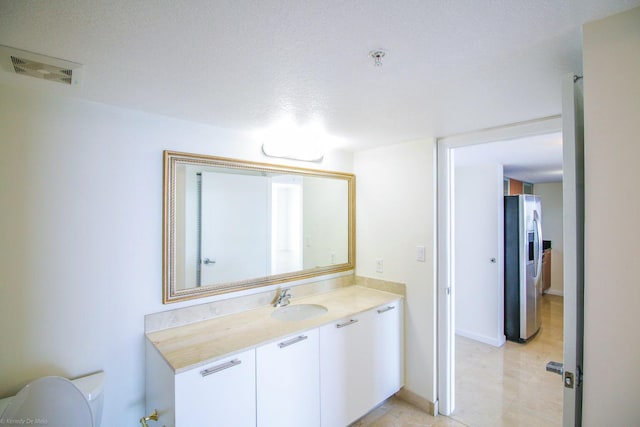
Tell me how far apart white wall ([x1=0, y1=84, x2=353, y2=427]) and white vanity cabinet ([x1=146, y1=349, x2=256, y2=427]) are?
27 cm

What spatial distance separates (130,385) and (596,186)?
92.3 inches

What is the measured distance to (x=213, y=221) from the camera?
2031 mm

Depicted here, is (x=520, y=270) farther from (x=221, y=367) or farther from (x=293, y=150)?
(x=221, y=367)

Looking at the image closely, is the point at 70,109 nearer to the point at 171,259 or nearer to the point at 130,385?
the point at 171,259

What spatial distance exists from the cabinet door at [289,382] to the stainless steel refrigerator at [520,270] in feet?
9.47

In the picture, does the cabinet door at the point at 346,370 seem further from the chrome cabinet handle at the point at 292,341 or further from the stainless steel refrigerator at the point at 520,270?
the stainless steel refrigerator at the point at 520,270

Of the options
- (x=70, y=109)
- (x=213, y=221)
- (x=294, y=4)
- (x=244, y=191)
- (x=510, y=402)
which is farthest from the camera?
(x=510, y=402)

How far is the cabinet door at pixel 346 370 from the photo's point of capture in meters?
1.92

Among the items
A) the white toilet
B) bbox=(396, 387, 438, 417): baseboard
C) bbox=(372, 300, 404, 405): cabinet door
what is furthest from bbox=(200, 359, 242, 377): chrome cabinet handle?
bbox=(396, 387, 438, 417): baseboard

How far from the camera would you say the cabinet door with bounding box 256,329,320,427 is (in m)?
1.61

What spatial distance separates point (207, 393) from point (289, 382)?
492mm

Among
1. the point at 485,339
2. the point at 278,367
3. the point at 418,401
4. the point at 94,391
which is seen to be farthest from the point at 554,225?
the point at 94,391

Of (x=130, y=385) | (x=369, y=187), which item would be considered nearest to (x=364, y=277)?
(x=369, y=187)

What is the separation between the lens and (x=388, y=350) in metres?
2.33
